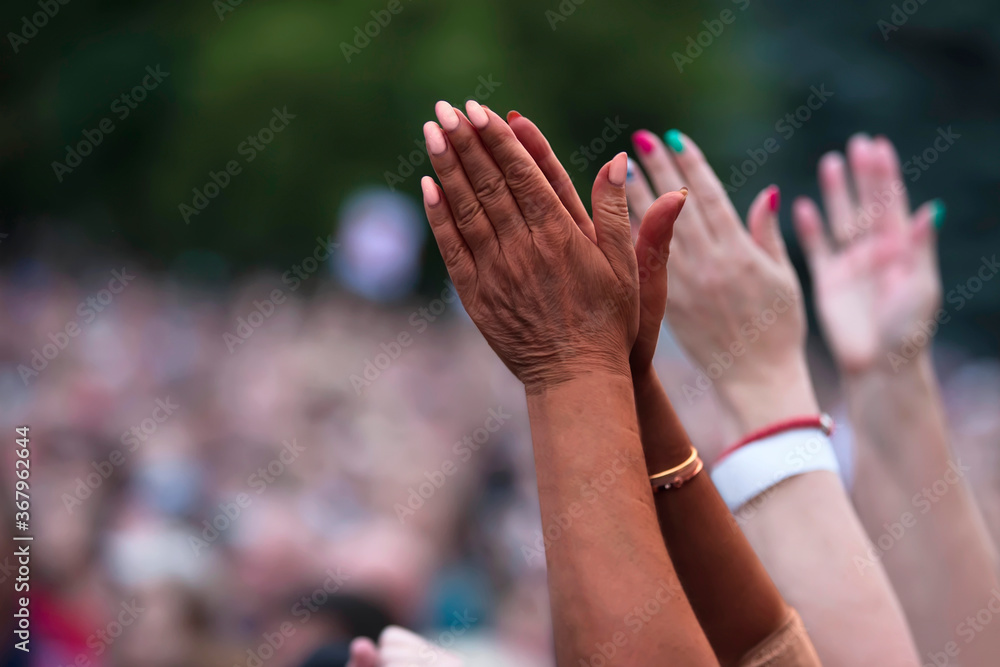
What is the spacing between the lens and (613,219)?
724mm

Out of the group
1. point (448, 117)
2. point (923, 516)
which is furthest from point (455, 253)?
point (923, 516)

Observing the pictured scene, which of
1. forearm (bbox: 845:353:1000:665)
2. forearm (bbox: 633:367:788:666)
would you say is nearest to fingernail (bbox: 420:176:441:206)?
forearm (bbox: 633:367:788:666)

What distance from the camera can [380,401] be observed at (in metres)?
2.22

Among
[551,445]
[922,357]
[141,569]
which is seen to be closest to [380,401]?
[141,569]

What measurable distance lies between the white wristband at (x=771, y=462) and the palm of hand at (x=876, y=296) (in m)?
0.61

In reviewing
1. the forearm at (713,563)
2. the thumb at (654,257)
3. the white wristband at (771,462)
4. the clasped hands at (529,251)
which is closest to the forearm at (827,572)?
the white wristband at (771,462)

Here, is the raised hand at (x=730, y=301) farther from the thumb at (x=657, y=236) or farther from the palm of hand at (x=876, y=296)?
the thumb at (x=657, y=236)

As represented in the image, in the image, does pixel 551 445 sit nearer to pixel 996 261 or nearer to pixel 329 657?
pixel 329 657

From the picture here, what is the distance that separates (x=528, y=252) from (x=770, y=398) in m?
0.77

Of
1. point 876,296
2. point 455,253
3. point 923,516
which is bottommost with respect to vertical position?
point 923,516

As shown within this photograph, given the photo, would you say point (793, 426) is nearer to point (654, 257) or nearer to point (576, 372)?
point (654, 257)

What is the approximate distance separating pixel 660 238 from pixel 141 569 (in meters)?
1.77

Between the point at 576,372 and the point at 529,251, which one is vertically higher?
the point at 529,251

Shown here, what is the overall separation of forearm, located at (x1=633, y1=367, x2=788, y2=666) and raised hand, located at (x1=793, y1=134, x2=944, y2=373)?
3.23 ft
